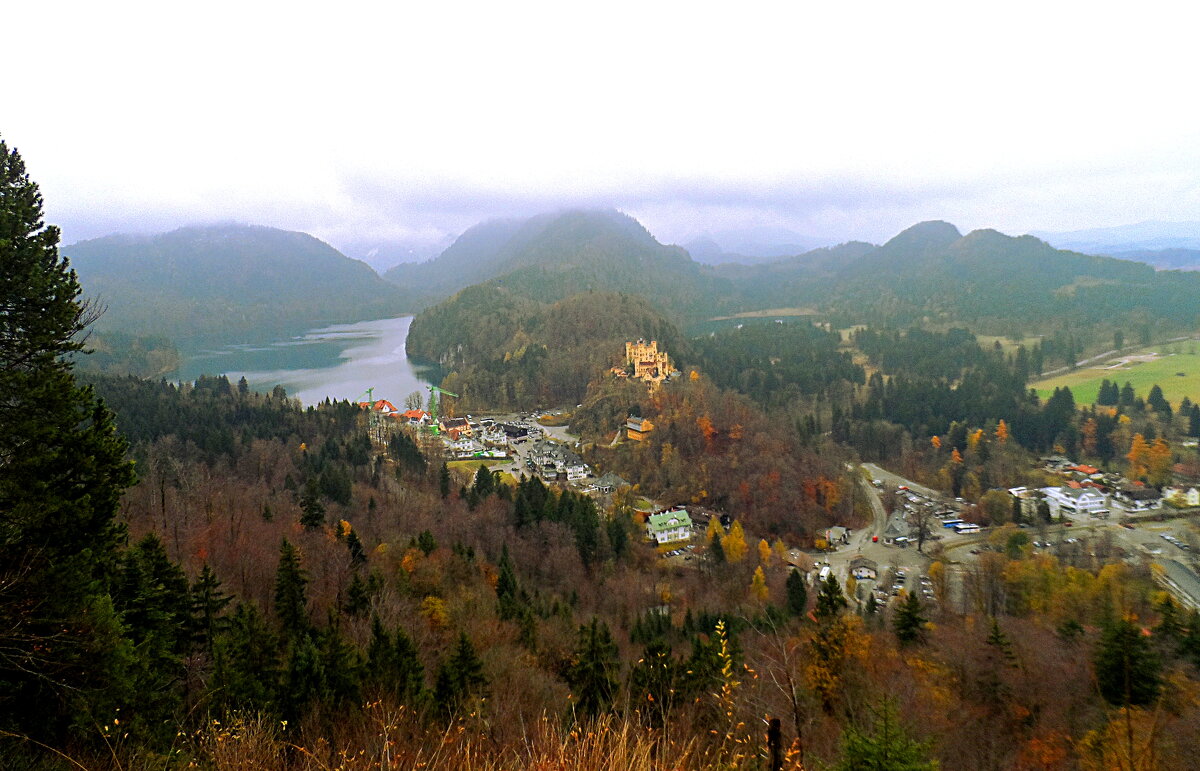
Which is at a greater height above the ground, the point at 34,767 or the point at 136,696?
the point at 34,767

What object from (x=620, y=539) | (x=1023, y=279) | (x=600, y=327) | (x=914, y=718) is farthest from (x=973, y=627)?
(x=1023, y=279)

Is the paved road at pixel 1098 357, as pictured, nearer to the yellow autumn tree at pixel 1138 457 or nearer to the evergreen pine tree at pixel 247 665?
the yellow autumn tree at pixel 1138 457

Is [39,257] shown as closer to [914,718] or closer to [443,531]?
[914,718]

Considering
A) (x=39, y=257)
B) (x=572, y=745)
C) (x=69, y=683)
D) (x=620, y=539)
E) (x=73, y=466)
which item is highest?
(x=39, y=257)

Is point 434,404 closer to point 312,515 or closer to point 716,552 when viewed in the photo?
point 716,552

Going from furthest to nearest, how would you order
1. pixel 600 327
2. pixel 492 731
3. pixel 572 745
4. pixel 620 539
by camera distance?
pixel 600 327, pixel 620 539, pixel 492 731, pixel 572 745

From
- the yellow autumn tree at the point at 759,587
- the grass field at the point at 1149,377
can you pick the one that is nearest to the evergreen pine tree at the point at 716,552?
the yellow autumn tree at the point at 759,587

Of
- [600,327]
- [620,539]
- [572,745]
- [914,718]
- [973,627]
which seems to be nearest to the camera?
[572,745]

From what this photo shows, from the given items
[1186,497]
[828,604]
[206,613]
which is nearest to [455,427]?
[828,604]

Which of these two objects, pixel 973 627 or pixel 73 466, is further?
pixel 973 627
